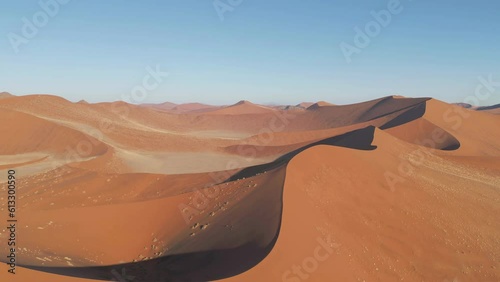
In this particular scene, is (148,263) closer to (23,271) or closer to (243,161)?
(23,271)

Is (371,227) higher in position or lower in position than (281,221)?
lower

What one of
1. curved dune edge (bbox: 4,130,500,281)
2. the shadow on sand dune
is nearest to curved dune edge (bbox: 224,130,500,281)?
curved dune edge (bbox: 4,130,500,281)

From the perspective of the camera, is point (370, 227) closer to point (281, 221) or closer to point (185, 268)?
point (281, 221)

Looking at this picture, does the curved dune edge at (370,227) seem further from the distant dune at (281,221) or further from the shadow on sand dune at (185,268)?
the shadow on sand dune at (185,268)

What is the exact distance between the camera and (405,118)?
41094mm

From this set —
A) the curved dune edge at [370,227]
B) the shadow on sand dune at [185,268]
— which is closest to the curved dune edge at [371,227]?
the curved dune edge at [370,227]

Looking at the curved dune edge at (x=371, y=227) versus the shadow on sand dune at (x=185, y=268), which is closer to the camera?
the shadow on sand dune at (x=185, y=268)

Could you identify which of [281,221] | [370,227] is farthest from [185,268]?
[370,227]

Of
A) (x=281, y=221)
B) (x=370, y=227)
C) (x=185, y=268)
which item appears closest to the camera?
(x=281, y=221)

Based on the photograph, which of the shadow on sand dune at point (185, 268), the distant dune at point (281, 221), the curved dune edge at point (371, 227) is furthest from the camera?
the distant dune at point (281, 221)

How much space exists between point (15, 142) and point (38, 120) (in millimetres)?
3361

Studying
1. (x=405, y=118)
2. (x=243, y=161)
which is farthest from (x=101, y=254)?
(x=405, y=118)

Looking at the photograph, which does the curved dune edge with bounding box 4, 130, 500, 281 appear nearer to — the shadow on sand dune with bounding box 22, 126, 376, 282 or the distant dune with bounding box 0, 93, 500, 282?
the distant dune with bounding box 0, 93, 500, 282

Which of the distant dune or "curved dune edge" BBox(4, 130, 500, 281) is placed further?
the distant dune
